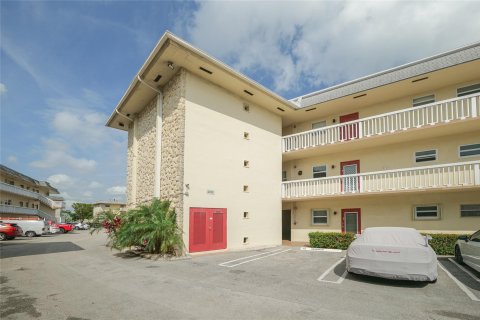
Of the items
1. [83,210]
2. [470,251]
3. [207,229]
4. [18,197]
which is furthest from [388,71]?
[83,210]

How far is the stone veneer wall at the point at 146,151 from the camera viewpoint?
1725cm

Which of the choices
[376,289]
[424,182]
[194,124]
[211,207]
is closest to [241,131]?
[194,124]

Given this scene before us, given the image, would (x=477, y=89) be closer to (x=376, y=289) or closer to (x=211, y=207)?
(x=376, y=289)

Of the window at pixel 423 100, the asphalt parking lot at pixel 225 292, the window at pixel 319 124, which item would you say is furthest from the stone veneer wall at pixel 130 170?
the window at pixel 423 100

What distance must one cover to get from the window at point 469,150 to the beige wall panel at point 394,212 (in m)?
1.89

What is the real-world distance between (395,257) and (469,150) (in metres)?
10.5

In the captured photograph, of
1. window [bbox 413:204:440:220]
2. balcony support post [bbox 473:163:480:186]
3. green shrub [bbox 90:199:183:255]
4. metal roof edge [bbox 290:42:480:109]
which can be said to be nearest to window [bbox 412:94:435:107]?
metal roof edge [bbox 290:42:480:109]

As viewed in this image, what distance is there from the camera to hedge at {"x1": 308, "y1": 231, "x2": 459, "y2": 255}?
13.0 meters

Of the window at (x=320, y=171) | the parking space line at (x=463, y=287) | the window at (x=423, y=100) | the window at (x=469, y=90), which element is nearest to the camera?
the parking space line at (x=463, y=287)

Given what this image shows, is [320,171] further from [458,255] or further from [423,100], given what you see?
[458,255]

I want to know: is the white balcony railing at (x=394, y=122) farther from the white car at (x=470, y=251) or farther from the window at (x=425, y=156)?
the white car at (x=470, y=251)

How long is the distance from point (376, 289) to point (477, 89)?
1306cm

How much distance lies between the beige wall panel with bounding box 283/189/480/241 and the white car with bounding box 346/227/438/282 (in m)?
7.63

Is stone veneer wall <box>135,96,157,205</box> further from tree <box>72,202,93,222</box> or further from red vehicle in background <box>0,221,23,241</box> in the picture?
tree <box>72,202,93,222</box>
